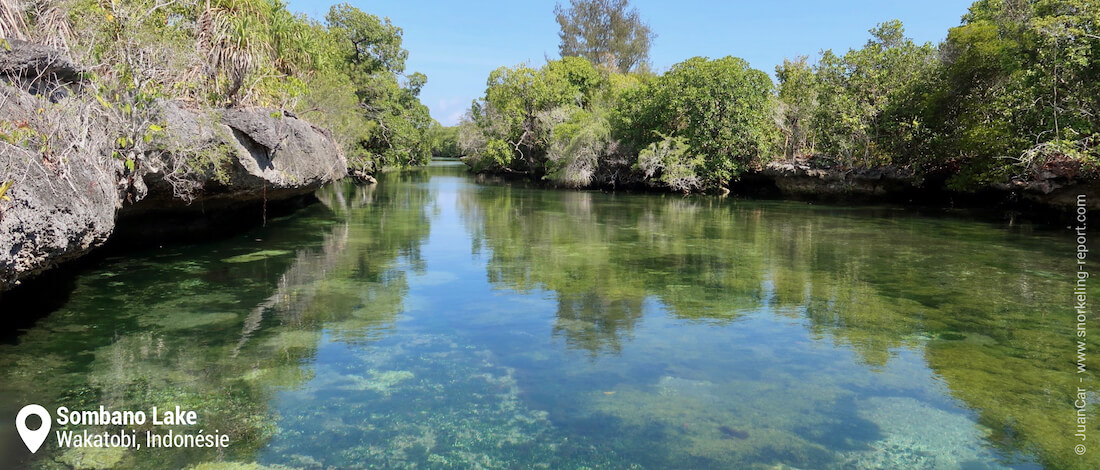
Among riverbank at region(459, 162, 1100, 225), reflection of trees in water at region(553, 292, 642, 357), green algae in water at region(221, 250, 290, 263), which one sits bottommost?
reflection of trees in water at region(553, 292, 642, 357)

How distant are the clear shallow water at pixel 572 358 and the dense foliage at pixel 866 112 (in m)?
5.86

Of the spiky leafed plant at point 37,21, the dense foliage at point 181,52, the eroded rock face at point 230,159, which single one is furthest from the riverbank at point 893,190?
the spiky leafed plant at point 37,21

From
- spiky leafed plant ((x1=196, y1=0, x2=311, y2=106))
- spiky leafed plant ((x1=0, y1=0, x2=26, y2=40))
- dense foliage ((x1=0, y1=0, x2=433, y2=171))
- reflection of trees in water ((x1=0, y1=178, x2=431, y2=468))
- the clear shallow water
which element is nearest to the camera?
the clear shallow water

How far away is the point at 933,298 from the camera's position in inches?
342

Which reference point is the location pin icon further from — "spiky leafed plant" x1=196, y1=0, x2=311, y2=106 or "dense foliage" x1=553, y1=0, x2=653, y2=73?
"dense foliage" x1=553, y1=0, x2=653, y2=73

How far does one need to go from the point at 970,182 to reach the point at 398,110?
112 ft

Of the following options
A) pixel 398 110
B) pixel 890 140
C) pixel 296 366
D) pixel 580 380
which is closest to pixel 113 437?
pixel 296 366

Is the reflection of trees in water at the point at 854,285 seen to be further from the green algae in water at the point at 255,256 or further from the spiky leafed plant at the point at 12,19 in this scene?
the spiky leafed plant at the point at 12,19

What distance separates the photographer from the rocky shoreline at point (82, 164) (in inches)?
210

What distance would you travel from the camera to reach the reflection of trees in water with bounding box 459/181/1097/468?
18.7ft

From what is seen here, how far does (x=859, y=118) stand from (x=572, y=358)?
75.7 ft

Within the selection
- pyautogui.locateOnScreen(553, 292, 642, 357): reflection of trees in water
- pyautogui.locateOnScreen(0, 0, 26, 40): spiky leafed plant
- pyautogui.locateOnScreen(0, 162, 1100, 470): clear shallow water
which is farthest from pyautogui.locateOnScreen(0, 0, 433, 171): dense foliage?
pyautogui.locateOnScreen(553, 292, 642, 357): reflection of trees in water

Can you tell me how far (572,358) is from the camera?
6223 millimetres

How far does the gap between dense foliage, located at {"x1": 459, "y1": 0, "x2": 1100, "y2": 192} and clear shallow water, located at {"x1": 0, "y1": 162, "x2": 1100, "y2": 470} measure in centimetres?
586
